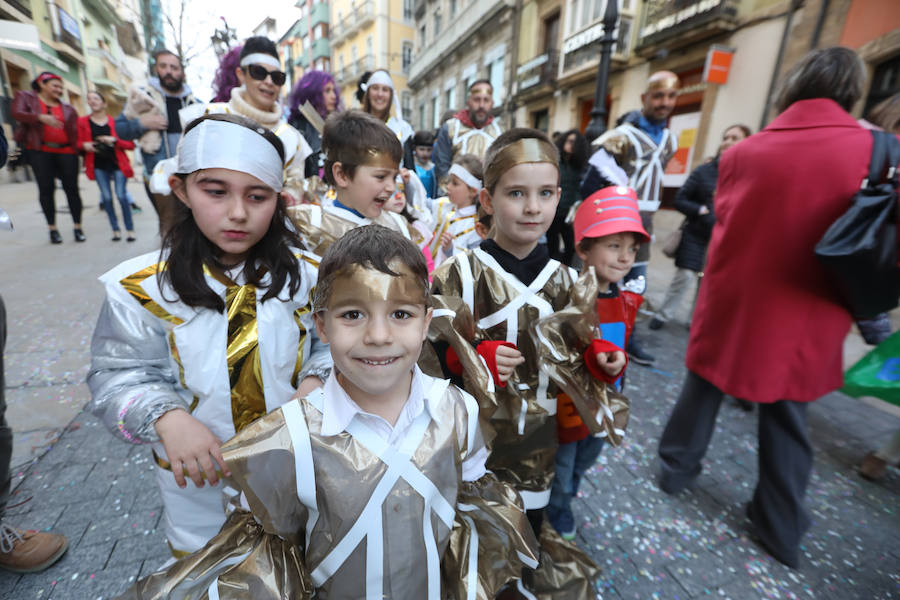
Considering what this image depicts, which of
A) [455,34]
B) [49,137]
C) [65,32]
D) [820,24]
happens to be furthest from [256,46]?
[455,34]

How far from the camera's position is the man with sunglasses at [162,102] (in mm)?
4094

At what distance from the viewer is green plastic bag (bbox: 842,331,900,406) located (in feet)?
6.55

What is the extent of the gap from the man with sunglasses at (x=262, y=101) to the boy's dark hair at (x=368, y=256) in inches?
75.0

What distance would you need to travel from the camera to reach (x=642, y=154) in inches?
141

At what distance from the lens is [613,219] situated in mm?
1720

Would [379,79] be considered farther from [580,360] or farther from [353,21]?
[353,21]

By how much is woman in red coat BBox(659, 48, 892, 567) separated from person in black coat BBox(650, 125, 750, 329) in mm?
2090

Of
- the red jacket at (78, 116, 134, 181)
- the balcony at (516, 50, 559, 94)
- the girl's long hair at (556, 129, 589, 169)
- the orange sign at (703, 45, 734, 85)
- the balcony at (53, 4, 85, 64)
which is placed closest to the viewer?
the balcony at (53, 4, 85, 64)

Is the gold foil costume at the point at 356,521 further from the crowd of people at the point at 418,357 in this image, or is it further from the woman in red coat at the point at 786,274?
the woman in red coat at the point at 786,274

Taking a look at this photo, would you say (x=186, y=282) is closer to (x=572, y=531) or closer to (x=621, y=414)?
(x=621, y=414)

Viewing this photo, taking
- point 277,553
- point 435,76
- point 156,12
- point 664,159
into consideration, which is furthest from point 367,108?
point 435,76

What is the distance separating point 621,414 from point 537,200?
846mm

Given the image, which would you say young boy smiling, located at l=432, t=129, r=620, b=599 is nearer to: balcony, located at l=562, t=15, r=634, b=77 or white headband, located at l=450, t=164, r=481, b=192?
white headband, located at l=450, t=164, r=481, b=192

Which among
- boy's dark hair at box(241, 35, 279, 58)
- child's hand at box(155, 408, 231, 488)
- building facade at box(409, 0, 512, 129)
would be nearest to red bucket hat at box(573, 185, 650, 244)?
child's hand at box(155, 408, 231, 488)
